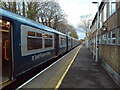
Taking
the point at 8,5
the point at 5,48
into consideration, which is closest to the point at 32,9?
the point at 8,5

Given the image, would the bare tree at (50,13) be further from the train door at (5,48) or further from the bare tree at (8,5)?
the train door at (5,48)

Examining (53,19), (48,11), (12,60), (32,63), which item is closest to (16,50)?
(12,60)

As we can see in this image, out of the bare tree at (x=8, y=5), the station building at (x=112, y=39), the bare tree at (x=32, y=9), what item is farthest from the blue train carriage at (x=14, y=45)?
the bare tree at (x=32, y=9)

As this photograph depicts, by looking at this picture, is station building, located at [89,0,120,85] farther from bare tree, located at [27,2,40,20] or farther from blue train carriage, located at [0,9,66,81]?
bare tree, located at [27,2,40,20]

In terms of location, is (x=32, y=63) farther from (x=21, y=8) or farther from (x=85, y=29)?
(x=85, y=29)

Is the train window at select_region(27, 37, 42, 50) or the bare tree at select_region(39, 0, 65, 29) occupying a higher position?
the bare tree at select_region(39, 0, 65, 29)

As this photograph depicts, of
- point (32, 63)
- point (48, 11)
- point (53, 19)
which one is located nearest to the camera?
point (32, 63)

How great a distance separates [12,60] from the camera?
4.96 m

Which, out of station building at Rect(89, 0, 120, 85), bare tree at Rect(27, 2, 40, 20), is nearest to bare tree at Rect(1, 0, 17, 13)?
bare tree at Rect(27, 2, 40, 20)

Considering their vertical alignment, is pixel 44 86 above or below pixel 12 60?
below

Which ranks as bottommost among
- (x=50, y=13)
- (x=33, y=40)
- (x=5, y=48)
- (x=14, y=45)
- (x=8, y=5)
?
(x=5, y=48)

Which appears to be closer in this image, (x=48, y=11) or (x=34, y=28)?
(x=34, y=28)

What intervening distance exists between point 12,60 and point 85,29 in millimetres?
44476

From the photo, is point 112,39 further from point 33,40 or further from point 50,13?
point 50,13
